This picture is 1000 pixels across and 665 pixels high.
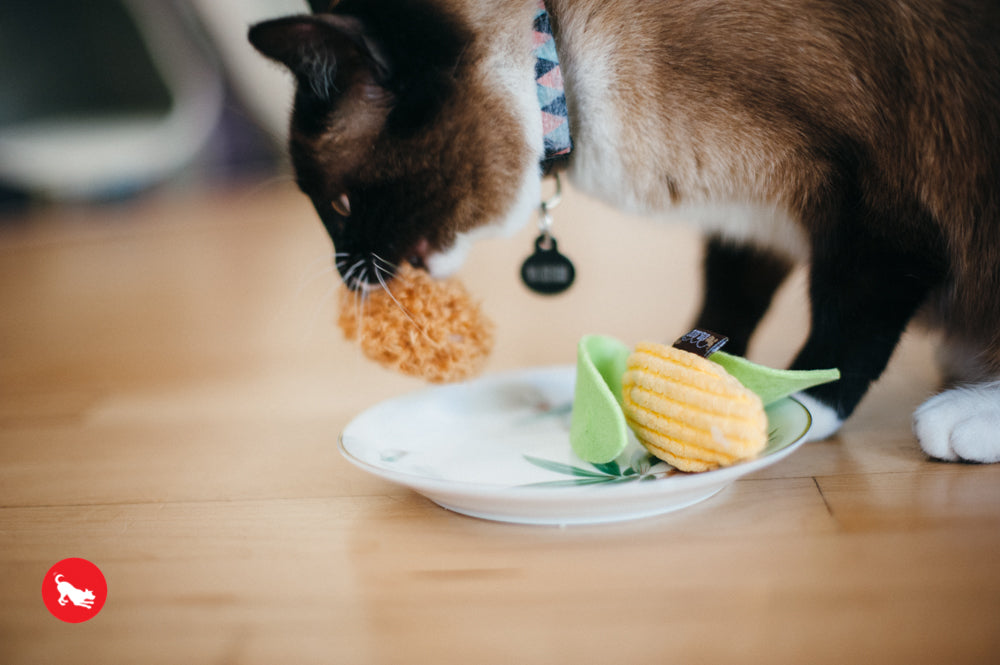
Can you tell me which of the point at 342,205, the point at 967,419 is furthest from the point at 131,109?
the point at 967,419

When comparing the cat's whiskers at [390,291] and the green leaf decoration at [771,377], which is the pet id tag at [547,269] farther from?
the green leaf decoration at [771,377]

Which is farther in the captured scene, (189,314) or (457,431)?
(189,314)

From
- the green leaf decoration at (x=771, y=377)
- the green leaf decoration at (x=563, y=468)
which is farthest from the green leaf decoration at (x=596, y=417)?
the green leaf decoration at (x=771, y=377)

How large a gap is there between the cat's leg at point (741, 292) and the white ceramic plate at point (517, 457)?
0.23m

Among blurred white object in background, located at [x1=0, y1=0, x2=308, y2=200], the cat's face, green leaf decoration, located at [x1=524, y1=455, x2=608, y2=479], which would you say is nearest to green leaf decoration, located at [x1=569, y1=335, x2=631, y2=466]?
green leaf decoration, located at [x1=524, y1=455, x2=608, y2=479]

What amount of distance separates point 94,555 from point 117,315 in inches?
49.0

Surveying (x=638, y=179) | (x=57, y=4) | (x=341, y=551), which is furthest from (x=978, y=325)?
(x=57, y=4)

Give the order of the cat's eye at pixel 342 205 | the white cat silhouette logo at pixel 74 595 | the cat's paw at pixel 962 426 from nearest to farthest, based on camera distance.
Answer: the white cat silhouette logo at pixel 74 595
the cat's paw at pixel 962 426
the cat's eye at pixel 342 205

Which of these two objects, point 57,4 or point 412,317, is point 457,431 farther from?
point 57,4

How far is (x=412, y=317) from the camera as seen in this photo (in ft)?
2.73

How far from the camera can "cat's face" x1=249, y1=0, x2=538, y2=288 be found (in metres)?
0.79

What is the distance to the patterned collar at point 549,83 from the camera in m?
0.84

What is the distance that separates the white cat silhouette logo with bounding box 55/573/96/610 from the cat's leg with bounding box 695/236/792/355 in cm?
76

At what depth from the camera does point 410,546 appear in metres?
0.69
